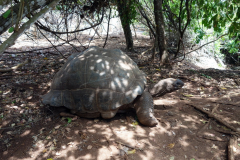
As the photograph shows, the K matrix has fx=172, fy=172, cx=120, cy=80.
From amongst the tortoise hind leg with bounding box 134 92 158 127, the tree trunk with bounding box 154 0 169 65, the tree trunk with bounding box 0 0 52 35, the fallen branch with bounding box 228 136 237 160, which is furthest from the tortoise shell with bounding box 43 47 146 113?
the tree trunk with bounding box 154 0 169 65

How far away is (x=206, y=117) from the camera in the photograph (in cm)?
354

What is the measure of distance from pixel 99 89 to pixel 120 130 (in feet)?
2.84

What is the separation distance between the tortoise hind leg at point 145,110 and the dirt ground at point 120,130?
148mm

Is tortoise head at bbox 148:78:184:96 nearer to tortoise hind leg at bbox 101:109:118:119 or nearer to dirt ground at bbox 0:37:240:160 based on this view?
dirt ground at bbox 0:37:240:160

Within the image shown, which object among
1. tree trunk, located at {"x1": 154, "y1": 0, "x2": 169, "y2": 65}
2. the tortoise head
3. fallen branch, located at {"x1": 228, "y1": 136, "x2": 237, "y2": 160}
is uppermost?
tree trunk, located at {"x1": 154, "y1": 0, "x2": 169, "y2": 65}

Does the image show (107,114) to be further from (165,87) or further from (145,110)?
(165,87)

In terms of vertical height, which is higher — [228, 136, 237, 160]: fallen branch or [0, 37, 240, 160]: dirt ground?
[0, 37, 240, 160]: dirt ground

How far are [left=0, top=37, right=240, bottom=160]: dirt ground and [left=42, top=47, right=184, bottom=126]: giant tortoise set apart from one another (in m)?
0.28

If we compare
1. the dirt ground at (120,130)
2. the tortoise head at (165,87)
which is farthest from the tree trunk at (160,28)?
the tortoise head at (165,87)

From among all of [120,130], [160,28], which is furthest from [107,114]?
[160,28]

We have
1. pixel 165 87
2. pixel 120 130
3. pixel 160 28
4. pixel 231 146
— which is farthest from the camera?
pixel 160 28

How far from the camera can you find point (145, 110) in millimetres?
3303

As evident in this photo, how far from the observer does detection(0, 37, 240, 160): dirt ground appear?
2.65 m

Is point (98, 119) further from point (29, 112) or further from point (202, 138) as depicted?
point (202, 138)
